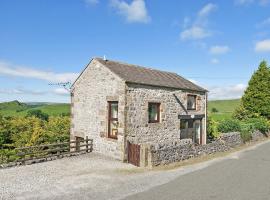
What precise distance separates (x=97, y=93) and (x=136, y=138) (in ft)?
13.6

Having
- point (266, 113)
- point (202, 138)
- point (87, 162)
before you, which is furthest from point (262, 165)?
point (266, 113)

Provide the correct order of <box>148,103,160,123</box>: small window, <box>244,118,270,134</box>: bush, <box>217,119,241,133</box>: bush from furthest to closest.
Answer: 1. <box>244,118,270,134</box>: bush
2. <box>217,119,241,133</box>: bush
3. <box>148,103,160,123</box>: small window

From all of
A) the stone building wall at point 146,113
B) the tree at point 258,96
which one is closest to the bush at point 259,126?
the tree at point 258,96

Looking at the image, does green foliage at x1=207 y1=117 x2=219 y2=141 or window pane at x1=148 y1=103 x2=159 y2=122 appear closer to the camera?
window pane at x1=148 y1=103 x2=159 y2=122

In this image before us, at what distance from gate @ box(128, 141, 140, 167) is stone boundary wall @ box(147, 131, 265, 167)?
0.71m

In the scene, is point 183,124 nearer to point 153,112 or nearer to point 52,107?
point 153,112

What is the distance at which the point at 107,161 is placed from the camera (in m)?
15.7

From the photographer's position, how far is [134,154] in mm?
15352

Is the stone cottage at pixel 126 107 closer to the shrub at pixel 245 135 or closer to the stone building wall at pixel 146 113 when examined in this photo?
the stone building wall at pixel 146 113

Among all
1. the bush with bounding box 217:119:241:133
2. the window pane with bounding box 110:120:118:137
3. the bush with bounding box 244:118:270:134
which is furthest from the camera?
the bush with bounding box 244:118:270:134

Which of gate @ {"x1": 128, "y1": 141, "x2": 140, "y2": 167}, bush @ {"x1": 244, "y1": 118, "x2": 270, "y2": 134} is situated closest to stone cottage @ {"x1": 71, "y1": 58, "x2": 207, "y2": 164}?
gate @ {"x1": 128, "y1": 141, "x2": 140, "y2": 167}

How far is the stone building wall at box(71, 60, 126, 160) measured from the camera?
16.4 meters

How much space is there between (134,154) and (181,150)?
10.2 feet

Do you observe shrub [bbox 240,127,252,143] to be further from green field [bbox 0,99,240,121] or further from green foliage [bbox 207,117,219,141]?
green field [bbox 0,99,240,121]
